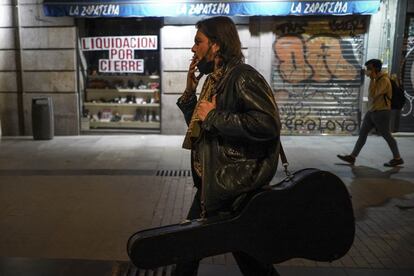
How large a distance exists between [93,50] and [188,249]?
9.21 metres

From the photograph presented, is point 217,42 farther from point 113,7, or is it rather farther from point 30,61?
point 30,61

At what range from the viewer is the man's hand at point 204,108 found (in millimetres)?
2287

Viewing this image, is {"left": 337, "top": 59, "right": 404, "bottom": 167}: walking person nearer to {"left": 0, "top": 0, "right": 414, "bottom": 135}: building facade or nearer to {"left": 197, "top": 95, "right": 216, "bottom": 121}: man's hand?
{"left": 0, "top": 0, "right": 414, "bottom": 135}: building facade

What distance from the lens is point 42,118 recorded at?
32.0 feet

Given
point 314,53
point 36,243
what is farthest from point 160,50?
point 36,243

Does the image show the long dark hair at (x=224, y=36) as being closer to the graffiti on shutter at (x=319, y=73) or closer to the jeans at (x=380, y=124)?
the jeans at (x=380, y=124)

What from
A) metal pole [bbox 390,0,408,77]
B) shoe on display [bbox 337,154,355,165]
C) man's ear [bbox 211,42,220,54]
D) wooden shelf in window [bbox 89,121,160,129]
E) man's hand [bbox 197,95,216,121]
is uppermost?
metal pole [bbox 390,0,408,77]

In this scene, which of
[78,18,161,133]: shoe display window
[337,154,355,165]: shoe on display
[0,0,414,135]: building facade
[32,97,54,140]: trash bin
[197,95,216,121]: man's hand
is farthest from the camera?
[78,18,161,133]: shoe display window

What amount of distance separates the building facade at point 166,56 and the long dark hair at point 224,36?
744 cm

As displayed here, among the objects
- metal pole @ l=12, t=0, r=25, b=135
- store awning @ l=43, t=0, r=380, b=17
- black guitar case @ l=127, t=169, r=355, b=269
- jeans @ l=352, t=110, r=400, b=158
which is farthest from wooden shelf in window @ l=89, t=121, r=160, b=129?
black guitar case @ l=127, t=169, r=355, b=269

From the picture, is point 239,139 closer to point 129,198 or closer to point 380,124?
point 129,198

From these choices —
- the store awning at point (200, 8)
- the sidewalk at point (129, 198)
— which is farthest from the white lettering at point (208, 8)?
the sidewalk at point (129, 198)

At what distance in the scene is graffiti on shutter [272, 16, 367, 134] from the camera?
10.0 m

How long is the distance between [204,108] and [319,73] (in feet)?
27.6
